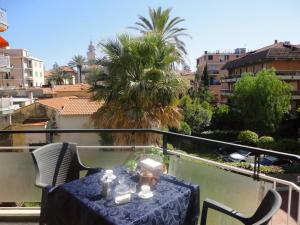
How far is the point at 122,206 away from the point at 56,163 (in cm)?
124

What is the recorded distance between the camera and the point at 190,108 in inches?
863

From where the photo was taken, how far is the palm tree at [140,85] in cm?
834

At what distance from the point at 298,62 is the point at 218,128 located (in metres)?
11.3

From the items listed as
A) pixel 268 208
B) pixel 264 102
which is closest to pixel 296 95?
pixel 264 102

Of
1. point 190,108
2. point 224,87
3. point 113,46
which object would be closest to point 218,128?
point 190,108

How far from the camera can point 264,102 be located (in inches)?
901

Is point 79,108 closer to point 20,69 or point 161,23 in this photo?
point 161,23

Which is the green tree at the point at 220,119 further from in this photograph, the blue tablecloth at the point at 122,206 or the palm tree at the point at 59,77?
the palm tree at the point at 59,77

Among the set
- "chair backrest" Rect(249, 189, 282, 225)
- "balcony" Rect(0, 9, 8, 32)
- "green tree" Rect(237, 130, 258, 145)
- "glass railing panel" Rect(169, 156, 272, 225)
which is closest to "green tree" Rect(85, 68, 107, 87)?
A: "balcony" Rect(0, 9, 8, 32)

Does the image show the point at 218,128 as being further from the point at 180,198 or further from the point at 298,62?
the point at 180,198

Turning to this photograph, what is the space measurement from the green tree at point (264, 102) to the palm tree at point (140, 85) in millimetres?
16439

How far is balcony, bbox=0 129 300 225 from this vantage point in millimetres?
2350

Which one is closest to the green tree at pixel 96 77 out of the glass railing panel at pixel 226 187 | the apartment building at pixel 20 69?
the glass railing panel at pixel 226 187

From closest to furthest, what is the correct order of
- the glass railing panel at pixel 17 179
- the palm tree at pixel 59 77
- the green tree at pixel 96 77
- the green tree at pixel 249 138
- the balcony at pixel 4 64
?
the glass railing panel at pixel 17 179, the green tree at pixel 96 77, the balcony at pixel 4 64, the green tree at pixel 249 138, the palm tree at pixel 59 77
